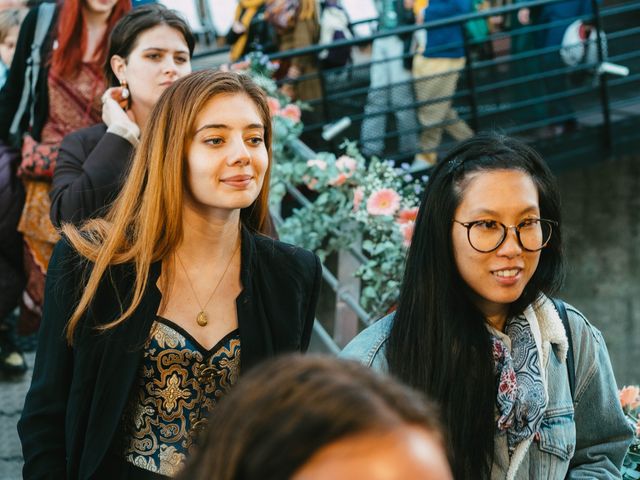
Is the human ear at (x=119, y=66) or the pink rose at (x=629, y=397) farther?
the human ear at (x=119, y=66)

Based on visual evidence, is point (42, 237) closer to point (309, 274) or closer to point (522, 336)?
point (309, 274)

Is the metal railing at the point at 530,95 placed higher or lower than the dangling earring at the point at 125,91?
higher

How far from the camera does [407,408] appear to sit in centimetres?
121

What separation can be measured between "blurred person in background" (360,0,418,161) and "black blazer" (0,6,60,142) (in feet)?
9.78

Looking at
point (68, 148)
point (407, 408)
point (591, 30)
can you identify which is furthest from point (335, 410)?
point (591, 30)

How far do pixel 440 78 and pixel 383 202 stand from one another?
3.50 m

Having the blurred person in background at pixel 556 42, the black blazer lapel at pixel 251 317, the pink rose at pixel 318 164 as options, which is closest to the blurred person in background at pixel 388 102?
the blurred person in background at pixel 556 42

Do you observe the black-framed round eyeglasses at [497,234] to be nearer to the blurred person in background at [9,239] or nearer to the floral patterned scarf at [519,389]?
the floral patterned scarf at [519,389]

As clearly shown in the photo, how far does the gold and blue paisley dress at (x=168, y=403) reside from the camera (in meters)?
2.83

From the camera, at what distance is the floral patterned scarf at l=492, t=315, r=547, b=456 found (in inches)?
106

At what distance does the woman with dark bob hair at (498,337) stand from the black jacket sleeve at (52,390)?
79 centimetres

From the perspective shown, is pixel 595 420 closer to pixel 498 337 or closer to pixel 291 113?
pixel 498 337

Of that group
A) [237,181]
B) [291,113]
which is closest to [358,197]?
[291,113]

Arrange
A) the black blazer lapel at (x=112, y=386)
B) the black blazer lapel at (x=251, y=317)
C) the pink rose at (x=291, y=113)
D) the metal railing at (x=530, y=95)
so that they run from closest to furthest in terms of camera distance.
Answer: the black blazer lapel at (x=112, y=386) < the black blazer lapel at (x=251, y=317) < the pink rose at (x=291, y=113) < the metal railing at (x=530, y=95)
